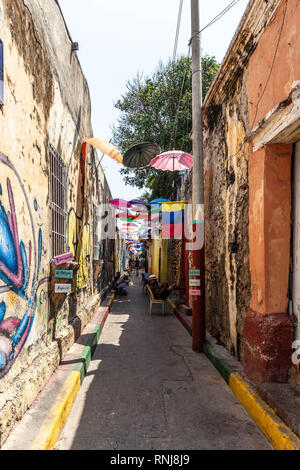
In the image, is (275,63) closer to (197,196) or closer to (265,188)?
(265,188)

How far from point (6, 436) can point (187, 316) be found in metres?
6.06

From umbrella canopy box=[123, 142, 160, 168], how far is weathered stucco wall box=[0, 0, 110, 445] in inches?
100

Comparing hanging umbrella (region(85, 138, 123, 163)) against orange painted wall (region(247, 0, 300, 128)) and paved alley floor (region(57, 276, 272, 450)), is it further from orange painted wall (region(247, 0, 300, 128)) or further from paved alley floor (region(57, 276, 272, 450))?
paved alley floor (region(57, 276, 272, 450))

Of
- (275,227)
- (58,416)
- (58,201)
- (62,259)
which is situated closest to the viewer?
(58,416)

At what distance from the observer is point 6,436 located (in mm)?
2518

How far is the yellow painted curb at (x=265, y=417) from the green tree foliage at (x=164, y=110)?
13.2 metres

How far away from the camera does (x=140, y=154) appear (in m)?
8.30

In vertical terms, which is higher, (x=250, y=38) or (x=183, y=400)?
(x=250, y=38)

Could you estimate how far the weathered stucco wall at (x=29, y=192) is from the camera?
2.82 metres

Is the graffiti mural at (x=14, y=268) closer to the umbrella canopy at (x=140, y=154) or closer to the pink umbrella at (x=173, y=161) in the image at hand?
the umbrella canopy at (x=140, y=154)

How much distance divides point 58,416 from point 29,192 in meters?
2.18

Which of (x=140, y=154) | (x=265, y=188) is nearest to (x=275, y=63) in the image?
(x=265, y=188)
